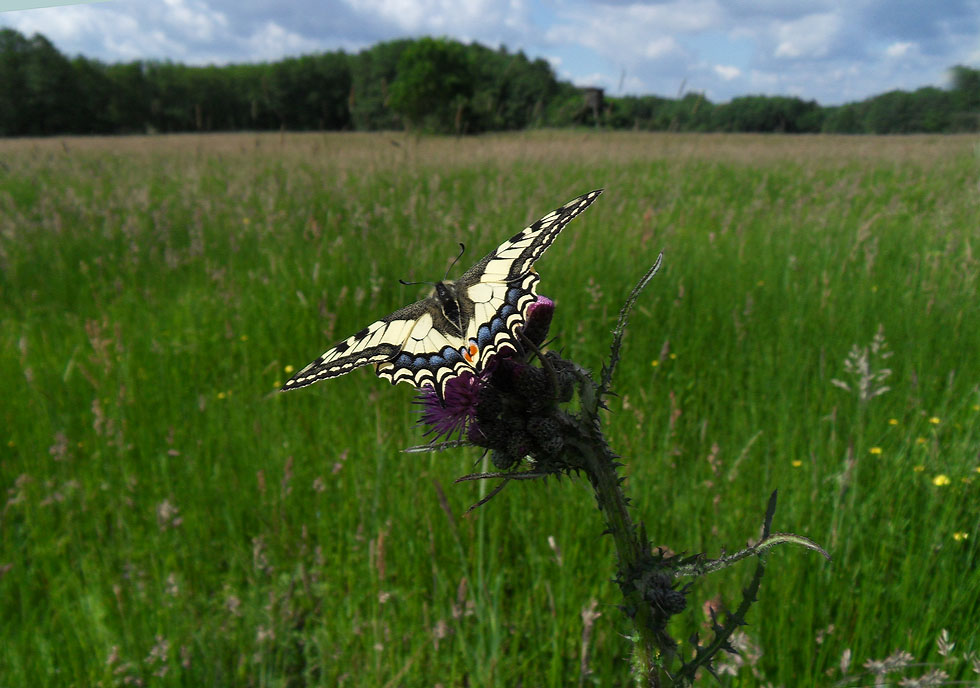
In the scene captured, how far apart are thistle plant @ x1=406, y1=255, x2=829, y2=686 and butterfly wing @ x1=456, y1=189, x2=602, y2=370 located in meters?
0.05

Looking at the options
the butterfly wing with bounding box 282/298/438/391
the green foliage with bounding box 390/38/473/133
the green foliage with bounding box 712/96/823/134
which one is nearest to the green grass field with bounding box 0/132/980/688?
the butterfly wing with bounding box 282/298/438/391

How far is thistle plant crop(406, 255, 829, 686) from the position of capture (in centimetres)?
94

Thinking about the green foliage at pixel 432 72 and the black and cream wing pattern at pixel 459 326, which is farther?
the green foliage at pixel 432 72

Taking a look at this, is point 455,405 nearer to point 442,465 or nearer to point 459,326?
point 459,326

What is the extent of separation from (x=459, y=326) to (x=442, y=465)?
128 centimetres

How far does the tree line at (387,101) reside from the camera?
22.5 feet

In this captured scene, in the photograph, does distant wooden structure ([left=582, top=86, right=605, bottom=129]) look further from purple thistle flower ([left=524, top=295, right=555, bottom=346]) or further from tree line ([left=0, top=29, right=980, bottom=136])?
purple thistle flower ([left=524, top=295, right=555, bottom=346])

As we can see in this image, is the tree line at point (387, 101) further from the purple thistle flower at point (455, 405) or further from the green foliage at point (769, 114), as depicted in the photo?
the purple thistle flower at point (455, 405)

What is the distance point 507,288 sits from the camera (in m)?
1.30

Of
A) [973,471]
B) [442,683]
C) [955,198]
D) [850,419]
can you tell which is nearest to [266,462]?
[442,683]

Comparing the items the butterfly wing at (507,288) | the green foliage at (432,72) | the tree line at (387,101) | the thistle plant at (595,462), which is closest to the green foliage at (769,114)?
the tree line at (387,101)

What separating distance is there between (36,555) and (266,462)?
914 mm

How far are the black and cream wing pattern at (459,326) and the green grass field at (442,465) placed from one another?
34 centimetres

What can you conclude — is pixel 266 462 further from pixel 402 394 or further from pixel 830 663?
pixel 830 663
